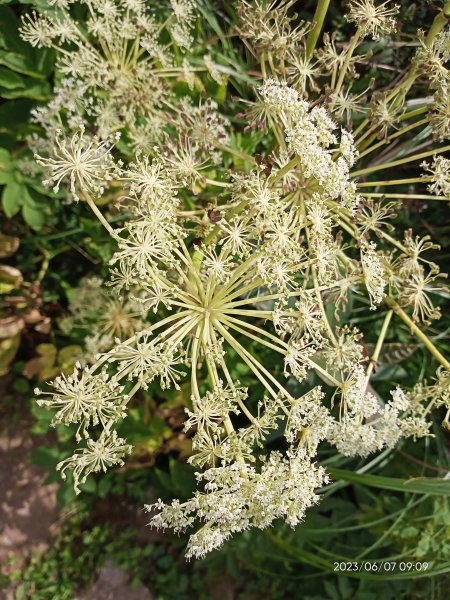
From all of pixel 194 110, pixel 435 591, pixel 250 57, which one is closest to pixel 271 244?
pixel 194 110

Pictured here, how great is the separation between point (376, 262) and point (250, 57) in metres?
1.29

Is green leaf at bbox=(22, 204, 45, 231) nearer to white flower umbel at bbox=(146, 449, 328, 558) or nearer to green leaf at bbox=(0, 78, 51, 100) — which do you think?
green leaf at bbox=(0, 78, 51, 100)

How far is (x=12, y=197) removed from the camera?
79.6 inches

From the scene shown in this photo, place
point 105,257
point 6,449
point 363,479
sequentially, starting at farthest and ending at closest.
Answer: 1. point 6,449
2. point 105,257
3. point 363,479

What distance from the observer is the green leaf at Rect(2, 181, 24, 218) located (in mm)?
2002

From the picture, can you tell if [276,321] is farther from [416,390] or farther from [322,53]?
[322,53]

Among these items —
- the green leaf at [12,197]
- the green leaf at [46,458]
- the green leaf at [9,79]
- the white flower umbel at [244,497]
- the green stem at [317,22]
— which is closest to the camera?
the white flower umbel at [244,497]

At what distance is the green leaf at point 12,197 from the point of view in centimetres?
200

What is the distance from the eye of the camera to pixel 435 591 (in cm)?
271

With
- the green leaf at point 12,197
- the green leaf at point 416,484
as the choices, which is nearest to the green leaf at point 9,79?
the green leaf at point 12,197
